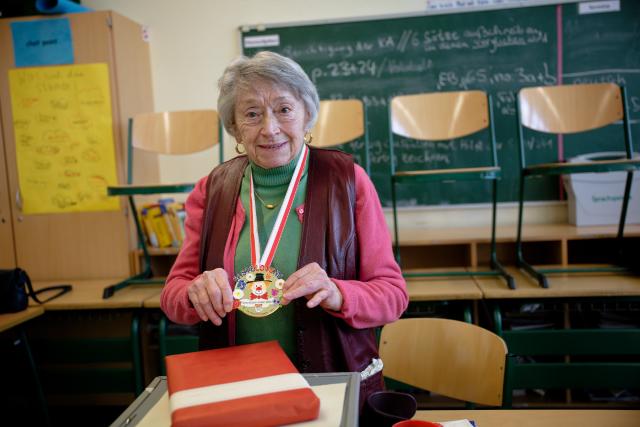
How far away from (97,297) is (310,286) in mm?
1816

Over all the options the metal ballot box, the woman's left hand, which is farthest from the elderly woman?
the metal ballot box

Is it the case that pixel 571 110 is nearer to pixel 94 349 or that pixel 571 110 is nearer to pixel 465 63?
pixel 465 63

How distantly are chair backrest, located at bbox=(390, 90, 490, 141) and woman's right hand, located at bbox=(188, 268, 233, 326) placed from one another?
1.77m

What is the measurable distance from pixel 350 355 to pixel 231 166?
0.60 meters

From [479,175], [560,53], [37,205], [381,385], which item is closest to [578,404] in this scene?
[479,175]

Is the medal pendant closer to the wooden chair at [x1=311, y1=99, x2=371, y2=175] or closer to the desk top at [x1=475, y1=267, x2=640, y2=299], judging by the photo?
the desk top at [x1=475, y1=267, x2=640, y2=299]

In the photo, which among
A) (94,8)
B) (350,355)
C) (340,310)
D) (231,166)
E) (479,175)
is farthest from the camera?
A: (94,8)

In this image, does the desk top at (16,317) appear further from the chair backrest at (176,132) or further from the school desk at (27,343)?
the chair backrest at (176,132)

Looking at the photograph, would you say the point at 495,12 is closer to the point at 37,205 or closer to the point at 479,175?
the point at 479,175

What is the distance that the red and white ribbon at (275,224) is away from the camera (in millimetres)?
1106

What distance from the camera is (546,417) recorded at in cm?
100

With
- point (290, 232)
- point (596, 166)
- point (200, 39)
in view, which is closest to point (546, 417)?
point (290, 232)

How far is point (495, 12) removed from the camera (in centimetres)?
279

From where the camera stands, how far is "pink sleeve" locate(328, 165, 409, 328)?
1.04 m
